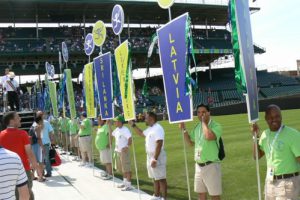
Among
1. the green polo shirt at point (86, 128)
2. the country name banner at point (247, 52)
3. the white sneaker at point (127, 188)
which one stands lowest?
the white sneaker at point (127, 188)

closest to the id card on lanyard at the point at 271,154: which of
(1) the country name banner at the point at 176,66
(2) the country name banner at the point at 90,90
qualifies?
(1) the country name banner at the point at 176,66

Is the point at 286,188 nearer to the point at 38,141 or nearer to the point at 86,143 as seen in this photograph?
the point at 38,141

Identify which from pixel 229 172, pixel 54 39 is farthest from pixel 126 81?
pixel 54 39

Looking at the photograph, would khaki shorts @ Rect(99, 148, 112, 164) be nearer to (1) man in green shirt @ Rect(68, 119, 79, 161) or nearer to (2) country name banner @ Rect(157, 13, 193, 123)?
(2) country name banner @ Rect(157, 13, 193, 123)

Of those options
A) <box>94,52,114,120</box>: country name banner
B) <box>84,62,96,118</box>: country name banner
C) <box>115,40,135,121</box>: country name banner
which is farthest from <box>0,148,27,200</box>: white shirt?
<box>84,62,96,118</box>: country name banner

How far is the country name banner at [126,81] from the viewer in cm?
798

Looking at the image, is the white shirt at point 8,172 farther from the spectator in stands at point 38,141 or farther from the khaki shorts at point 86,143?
the khaki shorts at point 86,143

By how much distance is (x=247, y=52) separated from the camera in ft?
15.5

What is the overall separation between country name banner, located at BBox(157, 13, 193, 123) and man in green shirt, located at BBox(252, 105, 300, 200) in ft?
4.81

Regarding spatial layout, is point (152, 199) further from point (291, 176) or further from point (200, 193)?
point (291, 176)

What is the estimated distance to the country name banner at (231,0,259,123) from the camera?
181 inches

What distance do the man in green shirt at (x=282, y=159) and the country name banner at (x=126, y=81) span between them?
3762mm

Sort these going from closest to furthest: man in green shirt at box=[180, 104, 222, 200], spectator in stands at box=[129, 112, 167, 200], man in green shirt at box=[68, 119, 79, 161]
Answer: man in green shirt at box=[180, 104, 222, 200]
spectator in stands at box=[129, 112, 167, 200]
man in green shirt at box=[68, 119, 79, 161]

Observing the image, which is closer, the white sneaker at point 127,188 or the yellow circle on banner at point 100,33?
the white sneaker at point 127,188
